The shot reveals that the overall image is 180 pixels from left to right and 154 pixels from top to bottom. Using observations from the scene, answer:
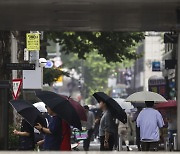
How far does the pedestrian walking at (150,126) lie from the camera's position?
54.4 ft

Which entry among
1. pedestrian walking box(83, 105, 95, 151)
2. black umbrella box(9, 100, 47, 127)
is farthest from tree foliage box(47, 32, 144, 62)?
black umbrella box(9, 100, 47, 127)

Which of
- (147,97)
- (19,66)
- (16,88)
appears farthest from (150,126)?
(16,88)

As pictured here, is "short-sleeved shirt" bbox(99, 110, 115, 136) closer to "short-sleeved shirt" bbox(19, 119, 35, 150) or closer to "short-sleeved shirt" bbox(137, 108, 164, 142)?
"short-sleeved shirt" bbox(137, 108, 164, 142)

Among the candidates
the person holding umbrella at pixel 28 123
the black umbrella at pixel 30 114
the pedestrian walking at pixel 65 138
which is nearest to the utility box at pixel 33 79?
the black umbrella at pixel 30 114

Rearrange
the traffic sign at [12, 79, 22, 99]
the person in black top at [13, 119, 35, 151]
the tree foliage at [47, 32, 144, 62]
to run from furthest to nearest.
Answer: the tree foliage at [47, 32, 144, 62] < the traffic sign at [12, 79, 22, 99] < the person in black top at [13, 119, 35, 151]

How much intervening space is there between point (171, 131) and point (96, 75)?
76.6 metres

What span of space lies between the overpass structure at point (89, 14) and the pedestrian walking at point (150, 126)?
2.81m

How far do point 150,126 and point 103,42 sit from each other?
54.9 ft

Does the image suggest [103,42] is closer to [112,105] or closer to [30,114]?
[112,105]

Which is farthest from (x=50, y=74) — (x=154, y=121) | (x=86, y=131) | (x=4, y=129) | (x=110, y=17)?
(x=154, y=121)

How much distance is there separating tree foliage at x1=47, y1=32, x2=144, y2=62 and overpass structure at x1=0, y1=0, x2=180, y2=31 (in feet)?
24.1

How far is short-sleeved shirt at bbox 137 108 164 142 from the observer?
16.6 m

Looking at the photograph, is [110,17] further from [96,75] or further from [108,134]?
[96,75]

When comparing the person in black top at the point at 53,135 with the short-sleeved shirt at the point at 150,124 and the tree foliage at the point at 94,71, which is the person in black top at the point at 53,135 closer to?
the short-sleeved shirt at the point at 150,124
